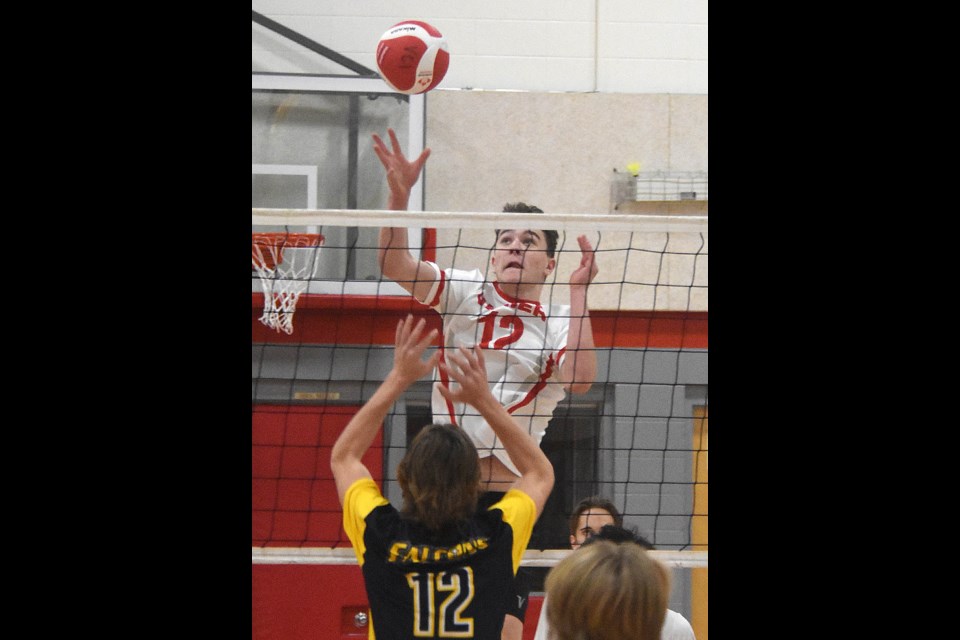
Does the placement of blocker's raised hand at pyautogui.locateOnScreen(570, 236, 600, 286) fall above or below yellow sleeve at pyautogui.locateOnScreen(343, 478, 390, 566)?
above

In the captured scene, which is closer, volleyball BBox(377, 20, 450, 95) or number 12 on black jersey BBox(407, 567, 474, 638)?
number 12 on black jersey BBox(407, 567, 474, 638)

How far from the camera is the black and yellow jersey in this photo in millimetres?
2246


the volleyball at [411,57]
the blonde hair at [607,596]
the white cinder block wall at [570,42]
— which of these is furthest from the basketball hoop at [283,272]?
the blonde hair at [607,596]

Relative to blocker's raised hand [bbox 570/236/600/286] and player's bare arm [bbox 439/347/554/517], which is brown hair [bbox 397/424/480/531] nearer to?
player's bare arm [bbox 439/347/554/517]

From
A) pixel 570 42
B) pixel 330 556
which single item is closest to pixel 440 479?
pixel 330 556

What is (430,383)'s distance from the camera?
563cm

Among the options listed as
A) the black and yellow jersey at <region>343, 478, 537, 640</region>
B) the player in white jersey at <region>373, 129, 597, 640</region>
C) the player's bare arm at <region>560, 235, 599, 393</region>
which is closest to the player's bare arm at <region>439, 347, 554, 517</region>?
the black and yellow jersey at <region>343, 478, 537, 640</region>

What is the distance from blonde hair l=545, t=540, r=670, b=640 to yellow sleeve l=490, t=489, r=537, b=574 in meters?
0.58

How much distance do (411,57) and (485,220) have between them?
2.52 feet

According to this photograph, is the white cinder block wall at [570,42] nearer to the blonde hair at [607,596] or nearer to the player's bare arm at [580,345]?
the player's bare arm at [580,345]

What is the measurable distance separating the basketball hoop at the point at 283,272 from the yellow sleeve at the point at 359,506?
8.45 feet

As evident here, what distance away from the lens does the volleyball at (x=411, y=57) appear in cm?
346

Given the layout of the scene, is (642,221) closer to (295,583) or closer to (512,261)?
(512,261)
